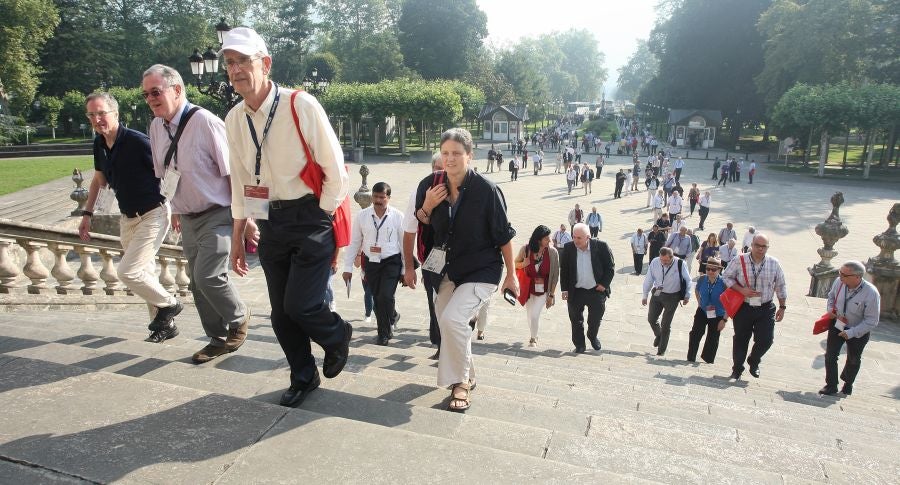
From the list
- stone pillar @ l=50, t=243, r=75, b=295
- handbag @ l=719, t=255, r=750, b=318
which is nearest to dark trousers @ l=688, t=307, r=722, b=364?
handbag @ l=719, t=255, r=750, b=318

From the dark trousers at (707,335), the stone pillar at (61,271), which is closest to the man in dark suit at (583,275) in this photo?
the dark trousers at (707,335)

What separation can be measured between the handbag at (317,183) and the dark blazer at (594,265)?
460cm

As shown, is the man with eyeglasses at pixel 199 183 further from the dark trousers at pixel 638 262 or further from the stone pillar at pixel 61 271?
the dark trousers at pixel 638 262

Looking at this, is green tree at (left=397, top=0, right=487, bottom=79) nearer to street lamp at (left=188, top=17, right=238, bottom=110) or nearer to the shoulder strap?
street lamp at (left=188, top=17, right=238, bottom=110)

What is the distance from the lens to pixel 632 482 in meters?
1.97

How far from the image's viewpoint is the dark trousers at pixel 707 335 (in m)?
7.21

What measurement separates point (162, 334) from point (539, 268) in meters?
4.24

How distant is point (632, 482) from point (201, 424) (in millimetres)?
1654

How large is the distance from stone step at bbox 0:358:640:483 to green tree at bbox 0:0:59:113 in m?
41.1

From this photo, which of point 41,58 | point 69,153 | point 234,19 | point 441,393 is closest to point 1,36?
point 69,153

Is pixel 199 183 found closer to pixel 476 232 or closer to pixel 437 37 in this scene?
pixel 476 232

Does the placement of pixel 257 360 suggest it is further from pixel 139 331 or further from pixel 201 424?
pixel 139 331

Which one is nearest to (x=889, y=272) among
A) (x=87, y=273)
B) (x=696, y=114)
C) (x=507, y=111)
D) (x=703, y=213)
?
(x=703, y=213)

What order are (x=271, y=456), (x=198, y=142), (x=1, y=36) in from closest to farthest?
(x=271, y=456) < (x=198, y=142) < (x=1, y=36)
